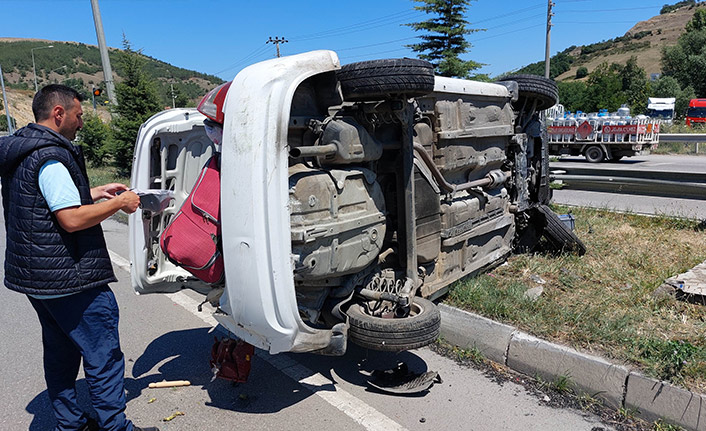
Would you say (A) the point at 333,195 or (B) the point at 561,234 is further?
(B) the point at 561,234

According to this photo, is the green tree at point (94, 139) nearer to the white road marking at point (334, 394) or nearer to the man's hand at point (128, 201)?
the white road marking at point (334, 394)

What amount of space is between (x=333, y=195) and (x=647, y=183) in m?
7.36

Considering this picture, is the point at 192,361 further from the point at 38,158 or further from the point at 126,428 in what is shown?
the point at 38,158

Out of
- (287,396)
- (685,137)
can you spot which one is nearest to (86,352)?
(287,396)

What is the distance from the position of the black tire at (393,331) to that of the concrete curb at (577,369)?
783 millimetres

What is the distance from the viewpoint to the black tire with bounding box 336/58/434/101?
3061mm

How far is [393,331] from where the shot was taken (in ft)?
9.98

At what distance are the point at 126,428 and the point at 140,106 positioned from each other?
15.2 meters

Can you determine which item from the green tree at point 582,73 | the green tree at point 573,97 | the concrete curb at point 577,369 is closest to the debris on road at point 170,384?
the concrete curb at point 577,369

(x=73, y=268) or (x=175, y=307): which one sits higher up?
(x=73, y=268)

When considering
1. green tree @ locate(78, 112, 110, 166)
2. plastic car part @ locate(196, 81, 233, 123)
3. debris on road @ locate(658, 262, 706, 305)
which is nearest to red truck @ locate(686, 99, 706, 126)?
debris on road @ locate(658, 262, 706, 305)

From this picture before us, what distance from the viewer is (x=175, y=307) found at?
5055mm

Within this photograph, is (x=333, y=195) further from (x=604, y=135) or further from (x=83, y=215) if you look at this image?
(x=604, y=135)

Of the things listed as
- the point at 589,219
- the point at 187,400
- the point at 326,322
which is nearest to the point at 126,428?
the point at 187,400
